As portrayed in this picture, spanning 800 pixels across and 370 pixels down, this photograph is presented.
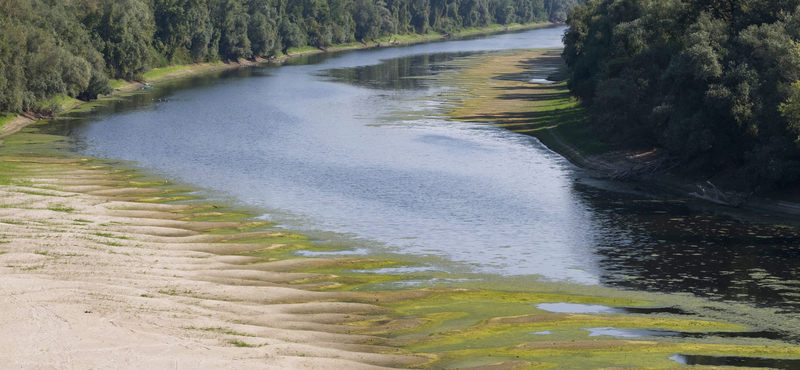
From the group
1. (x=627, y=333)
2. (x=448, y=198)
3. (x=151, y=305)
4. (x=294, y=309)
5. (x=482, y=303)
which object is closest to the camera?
(x=151, y=305)

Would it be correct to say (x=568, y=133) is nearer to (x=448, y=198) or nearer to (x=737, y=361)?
(x=448, y=198)

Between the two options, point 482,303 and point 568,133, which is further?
point 568,133

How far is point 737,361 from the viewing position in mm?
37188

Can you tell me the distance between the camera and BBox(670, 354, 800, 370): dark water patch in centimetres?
3659

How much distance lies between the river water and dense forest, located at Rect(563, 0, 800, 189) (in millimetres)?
5525

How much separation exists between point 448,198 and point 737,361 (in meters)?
38.8

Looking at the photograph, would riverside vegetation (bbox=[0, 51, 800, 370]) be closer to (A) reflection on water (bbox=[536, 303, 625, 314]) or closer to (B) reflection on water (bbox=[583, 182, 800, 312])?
(A) reflection on water (bbox=[536, 303, 625, 314])

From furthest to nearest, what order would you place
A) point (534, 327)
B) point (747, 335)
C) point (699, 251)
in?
point (699, 251) < point (534, 327) < point (747, 335)

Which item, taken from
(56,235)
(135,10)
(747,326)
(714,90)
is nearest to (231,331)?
(56,235)

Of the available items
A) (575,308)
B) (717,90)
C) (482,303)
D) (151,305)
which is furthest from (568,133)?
(151,305)

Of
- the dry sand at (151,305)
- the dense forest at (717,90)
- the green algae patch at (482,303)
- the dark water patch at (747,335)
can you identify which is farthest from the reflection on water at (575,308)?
the dense forest at (717,90)

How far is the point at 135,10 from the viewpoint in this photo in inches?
6358

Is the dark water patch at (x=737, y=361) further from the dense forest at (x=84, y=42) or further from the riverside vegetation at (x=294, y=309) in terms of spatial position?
the dense forest at (x=84, y=42)

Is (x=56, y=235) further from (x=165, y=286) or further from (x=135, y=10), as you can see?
(x=135, y=10)
